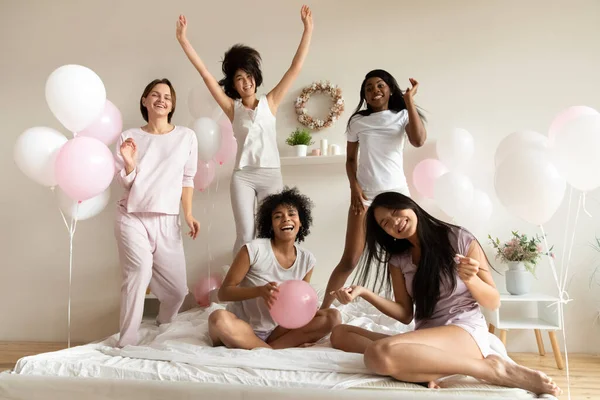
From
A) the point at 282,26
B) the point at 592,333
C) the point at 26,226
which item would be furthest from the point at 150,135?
the point at 592,333

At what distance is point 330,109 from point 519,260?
1.59 metres

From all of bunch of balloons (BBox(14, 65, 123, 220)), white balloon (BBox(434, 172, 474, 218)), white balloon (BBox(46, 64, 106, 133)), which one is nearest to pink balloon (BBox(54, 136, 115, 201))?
bunch of balloons (BBox(14, 65, 123, 220))

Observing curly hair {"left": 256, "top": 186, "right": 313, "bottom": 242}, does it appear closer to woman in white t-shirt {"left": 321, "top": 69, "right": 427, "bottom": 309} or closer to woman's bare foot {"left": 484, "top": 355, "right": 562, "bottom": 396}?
woman in white t-shirt {"left": 321, "top": 69, "right": 427, "bottom": 309}

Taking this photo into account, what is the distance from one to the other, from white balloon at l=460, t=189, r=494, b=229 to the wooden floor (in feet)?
2.85

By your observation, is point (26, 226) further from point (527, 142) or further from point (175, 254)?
point (527, 142)

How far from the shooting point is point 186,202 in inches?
111

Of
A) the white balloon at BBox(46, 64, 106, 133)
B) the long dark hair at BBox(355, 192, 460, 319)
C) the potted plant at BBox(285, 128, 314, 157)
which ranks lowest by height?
the long dark hair at BBox(355, 192, 460, 319)

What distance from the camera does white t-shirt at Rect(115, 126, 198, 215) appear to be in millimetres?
2533

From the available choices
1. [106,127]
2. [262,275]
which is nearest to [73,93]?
[106,127]

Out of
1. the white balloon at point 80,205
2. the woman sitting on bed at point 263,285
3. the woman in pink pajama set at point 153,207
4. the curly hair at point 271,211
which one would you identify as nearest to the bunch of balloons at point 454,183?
the curly hair at point 271,211

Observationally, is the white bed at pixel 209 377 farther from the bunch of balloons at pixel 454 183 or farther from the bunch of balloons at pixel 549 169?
the bunch of balloons at pixel 454 183

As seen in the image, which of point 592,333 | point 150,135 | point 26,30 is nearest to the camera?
point 150,135

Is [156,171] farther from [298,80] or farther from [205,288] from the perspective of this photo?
[298,80]

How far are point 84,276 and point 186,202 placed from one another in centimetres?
158
